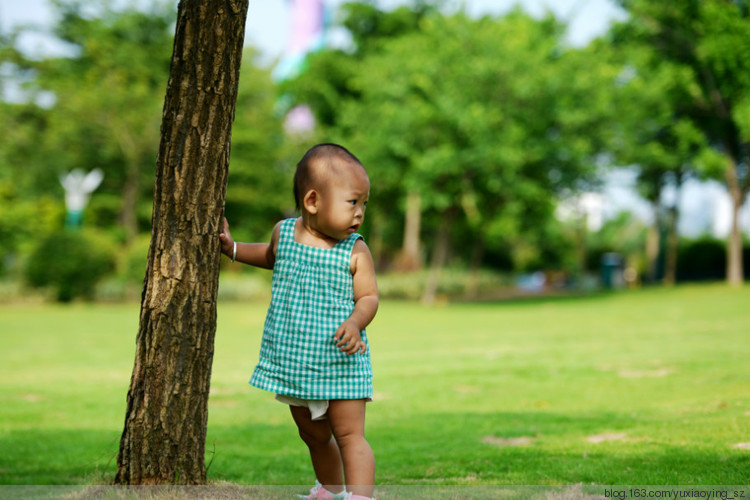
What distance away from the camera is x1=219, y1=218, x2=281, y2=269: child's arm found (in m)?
3.65

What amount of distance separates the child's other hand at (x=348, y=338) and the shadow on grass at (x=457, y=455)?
1079 mm

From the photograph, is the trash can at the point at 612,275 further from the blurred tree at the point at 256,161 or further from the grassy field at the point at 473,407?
the grassy field at the point at 473,407

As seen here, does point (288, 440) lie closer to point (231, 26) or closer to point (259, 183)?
point (231, 26)

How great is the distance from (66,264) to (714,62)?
84.2 ft

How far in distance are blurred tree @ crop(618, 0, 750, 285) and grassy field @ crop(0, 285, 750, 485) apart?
634 inches

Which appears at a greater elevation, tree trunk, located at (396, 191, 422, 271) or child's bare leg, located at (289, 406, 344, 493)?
tree trunk, located at (396, 191, 422, 271)

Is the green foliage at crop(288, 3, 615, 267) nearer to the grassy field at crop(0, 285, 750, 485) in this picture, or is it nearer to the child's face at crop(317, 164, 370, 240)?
the grassy field at crop(0, 285, 750, 485)

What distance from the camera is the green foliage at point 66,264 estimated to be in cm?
2548

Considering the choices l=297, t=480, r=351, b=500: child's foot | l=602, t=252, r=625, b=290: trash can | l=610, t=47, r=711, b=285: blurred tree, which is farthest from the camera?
l=602, t=252, r=625, b=290: trash can

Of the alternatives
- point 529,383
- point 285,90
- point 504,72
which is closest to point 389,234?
point 285,90

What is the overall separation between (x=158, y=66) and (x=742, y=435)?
36387 millimetres

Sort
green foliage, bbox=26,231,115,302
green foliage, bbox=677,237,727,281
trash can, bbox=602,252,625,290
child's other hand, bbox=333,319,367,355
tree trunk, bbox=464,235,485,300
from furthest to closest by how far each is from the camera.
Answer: green foliage, bbox=677,237,727,281
trash can, bbox=602,252,625,290
tree trunk, bbox=464,235,485,300
green foliage, bbox=26,231,115,302
child's other hand, bbox=333,319,367,355

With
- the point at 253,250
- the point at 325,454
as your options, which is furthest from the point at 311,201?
the point at 325,454

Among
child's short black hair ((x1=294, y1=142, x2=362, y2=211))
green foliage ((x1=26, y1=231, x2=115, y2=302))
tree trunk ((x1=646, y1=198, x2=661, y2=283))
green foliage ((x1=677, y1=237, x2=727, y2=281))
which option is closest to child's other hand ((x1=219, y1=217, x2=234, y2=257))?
child's short black hair ((x1=294, y1=142, x2=362, y2=211))
